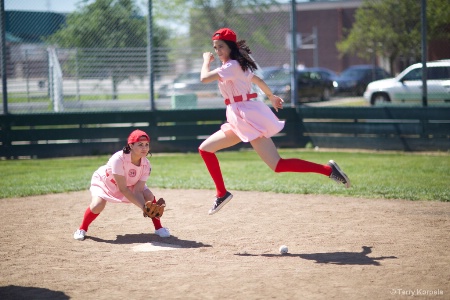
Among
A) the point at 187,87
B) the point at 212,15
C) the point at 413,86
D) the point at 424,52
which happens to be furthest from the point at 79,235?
the point at 187,87

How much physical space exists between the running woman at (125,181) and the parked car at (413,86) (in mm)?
8194

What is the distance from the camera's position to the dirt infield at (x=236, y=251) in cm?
434

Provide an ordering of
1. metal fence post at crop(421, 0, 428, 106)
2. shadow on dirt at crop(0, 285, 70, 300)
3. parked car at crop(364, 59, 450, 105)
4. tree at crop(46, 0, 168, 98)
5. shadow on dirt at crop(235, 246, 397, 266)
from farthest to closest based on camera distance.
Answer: tree at crop(46, 0, 168, 98), parked car at crop(364, 59, 450, 105), metal fence post at crop(421, 0, 428, 106), shadow on dirt at crop(235, 246, 397, 266), shadow on dirt at crop(0, 285, 70, 300)

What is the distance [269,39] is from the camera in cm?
1560

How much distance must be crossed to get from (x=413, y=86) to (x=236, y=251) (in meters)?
9.15

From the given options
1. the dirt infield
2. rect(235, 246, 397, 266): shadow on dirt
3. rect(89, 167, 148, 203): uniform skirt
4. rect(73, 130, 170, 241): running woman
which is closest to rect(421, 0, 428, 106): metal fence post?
the dirt infield

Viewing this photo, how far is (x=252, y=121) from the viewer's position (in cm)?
595

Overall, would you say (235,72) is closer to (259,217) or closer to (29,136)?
(259,217)

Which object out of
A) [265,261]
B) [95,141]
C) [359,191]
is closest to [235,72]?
[265,261]

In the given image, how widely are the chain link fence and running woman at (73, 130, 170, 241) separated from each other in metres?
7.27

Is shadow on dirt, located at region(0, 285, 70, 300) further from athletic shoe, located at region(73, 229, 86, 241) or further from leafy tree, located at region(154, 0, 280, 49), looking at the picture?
leafy tree, located at region(154, 0, 280, 49)

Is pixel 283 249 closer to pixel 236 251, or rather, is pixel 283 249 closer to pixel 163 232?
pixel 236 251

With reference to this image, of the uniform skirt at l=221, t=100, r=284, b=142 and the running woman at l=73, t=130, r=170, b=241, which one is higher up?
the uniform skirt at l=221, t=100, r=284, b=142

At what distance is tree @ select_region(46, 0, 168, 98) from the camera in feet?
47.3
